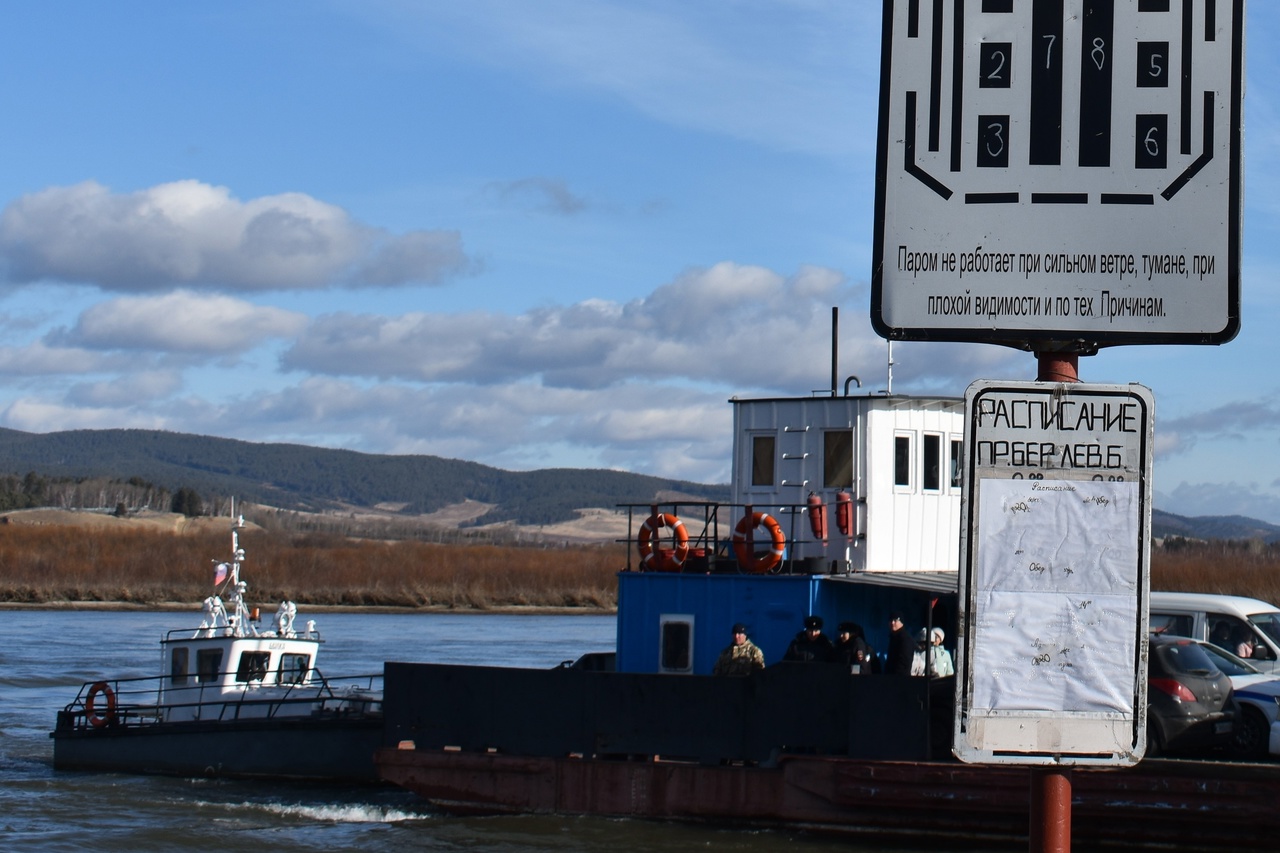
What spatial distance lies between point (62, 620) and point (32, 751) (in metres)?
39.1

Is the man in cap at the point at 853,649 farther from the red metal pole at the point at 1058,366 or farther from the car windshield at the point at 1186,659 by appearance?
the red metal pole at the point at 1058,366

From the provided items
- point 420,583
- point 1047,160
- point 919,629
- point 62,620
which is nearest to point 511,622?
point 420,583

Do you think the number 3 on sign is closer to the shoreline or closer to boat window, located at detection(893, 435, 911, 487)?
boat window, located at detection(893, 435, 911, 487)

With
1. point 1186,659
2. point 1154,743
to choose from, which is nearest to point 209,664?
point 1154,743

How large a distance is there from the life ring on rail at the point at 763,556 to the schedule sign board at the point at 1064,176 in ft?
50.5

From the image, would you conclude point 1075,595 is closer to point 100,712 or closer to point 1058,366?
point 1058,366

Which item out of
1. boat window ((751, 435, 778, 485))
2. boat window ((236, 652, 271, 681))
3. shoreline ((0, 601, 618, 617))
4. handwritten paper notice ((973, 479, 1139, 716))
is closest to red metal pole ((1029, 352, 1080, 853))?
handwritten paper notice ((973, 479, 1139, 716))

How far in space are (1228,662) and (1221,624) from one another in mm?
1439

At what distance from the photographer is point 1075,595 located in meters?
2.97

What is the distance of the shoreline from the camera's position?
2955 inches

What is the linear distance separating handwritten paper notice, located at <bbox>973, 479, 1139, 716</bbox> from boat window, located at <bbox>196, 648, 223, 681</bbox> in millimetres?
23932

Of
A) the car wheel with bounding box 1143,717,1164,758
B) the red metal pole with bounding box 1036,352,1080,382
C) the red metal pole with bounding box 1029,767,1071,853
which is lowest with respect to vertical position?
the car wheel with bounding box 1143,717,1164,758

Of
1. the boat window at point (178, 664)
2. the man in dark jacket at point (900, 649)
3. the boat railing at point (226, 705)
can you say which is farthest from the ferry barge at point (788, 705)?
the boat window at point (178, 664)

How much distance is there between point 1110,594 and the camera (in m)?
2.96
